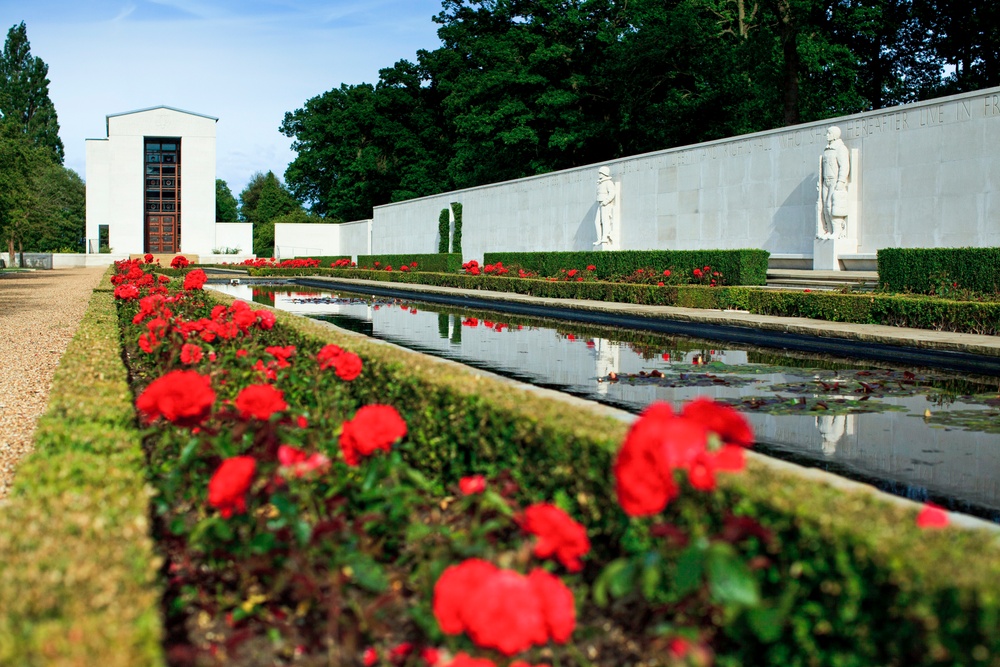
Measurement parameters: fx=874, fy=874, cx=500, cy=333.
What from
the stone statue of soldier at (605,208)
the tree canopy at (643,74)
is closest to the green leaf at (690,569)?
the stone statue of soldier at (605,208)

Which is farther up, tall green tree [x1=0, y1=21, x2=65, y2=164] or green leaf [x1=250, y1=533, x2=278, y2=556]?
tall green tree [x1=0, y1=21, x2=65, y2=164]

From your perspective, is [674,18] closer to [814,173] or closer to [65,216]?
[814,173]

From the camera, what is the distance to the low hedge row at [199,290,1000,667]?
1.89m

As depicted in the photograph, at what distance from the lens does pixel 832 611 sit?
7.17 ft

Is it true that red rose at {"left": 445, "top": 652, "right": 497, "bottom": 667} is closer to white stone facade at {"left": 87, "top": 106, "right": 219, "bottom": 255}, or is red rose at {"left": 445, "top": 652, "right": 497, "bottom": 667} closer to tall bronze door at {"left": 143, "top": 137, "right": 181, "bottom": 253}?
white stone facade at {"left": 87, "top": 106, "right": 219, "bottom": 255}

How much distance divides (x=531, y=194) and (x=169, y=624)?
28364mm

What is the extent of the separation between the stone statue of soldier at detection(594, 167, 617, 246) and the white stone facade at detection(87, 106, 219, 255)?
127 feet

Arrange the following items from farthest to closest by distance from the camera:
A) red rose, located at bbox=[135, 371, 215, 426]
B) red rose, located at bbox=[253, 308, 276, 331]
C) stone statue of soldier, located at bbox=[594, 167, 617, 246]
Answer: stone statue of soldier, located at bbox=[594, 167, 617, 246] < red rose, located at bbox=[253, 308, 276, 331] < red rose, located at bbox=[135, 371, 215, 426]

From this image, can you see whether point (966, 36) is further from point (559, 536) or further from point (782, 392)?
point (559, 536)

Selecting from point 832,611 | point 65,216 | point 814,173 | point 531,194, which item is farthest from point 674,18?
point 65,216

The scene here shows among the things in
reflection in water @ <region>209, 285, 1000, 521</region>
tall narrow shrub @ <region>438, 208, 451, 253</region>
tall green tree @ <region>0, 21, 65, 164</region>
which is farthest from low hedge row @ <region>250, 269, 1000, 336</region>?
tall green tree @ <region>0, 21, 65, 164</region>

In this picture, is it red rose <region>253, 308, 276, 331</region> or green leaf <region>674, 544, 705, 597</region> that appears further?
red rose <region>253, 308, 276, 331</region>

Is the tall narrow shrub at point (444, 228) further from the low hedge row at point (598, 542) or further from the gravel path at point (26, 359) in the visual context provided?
the low hedge row at point (598, 542)

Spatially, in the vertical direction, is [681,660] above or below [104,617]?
below
